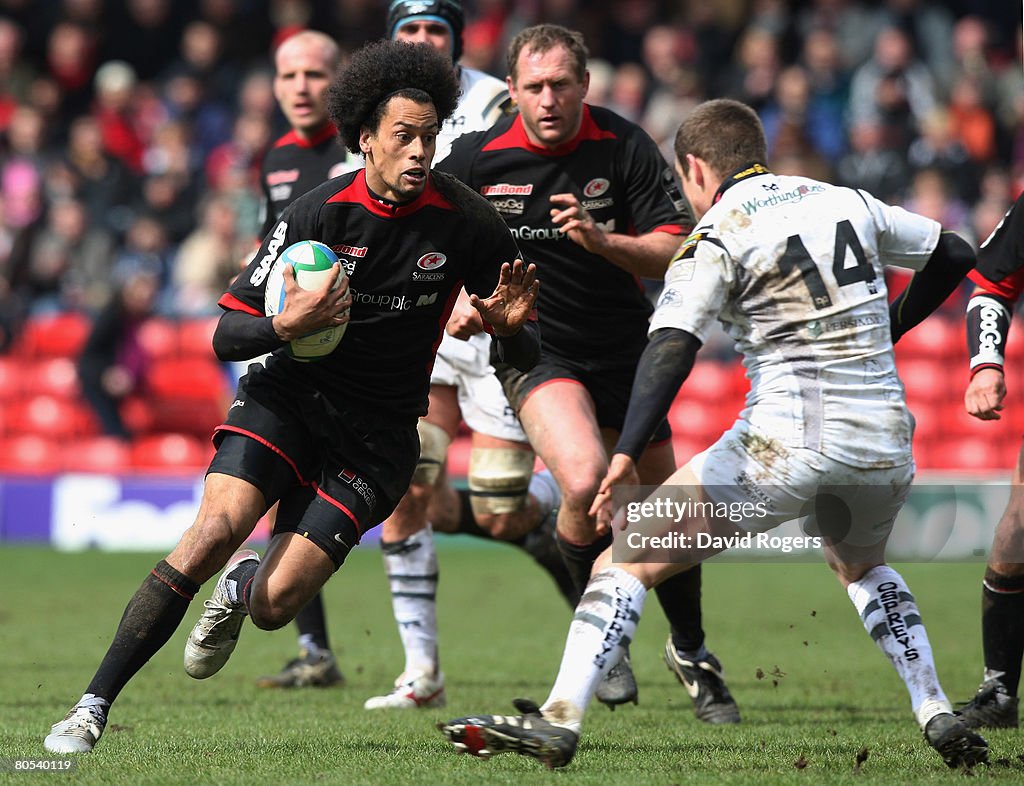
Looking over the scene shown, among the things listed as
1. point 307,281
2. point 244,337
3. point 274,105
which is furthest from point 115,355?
point 307,281

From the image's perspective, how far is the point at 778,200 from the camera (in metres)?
5.33

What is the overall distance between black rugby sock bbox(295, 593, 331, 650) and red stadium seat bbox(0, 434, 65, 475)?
8.84 metres

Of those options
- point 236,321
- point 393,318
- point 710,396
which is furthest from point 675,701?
point 710,396

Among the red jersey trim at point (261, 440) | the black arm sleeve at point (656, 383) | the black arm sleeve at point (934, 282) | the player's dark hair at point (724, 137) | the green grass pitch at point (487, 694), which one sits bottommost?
the green grass pitch at point (487, 694)

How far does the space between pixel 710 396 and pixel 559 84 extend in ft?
28.7

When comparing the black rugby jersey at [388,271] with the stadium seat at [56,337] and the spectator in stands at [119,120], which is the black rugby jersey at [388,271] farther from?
the spectator in stands at [119,120]

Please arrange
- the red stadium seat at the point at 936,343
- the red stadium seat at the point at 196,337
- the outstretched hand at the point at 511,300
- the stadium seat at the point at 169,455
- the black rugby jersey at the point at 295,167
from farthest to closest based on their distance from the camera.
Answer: the red stadium seat at the point at 196,337
the stadium seat at the point at 169,455
the red stadium seat at the point at 936,343
the black rugby jersey at the point at 295,167
the outstretched hand at the point at 511,300

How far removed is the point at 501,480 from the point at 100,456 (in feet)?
30.1

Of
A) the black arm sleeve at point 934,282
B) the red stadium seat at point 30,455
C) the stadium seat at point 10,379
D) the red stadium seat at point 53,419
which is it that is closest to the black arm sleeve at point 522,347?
the black arm sleeve at point 934,282

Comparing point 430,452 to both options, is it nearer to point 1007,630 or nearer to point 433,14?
point 433,14

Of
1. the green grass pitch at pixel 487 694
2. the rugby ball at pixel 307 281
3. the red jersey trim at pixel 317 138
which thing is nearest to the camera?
the green grass pitch at pixel 487 694

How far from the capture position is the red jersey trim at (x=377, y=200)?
5766mm

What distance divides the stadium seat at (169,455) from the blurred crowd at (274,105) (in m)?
1.66

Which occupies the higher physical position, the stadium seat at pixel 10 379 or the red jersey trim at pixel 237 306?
the stadium seat at pixel 10 379
